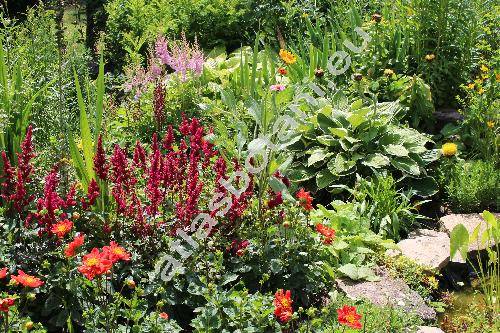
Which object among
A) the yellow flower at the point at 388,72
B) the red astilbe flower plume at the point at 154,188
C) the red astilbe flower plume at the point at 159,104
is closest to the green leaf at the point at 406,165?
the yellow flower at the point at 388,72

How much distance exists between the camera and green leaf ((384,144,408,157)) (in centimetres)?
470

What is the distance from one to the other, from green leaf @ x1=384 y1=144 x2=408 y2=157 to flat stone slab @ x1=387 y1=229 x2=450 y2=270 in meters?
0.55

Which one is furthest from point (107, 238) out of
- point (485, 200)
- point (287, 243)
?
point (485, 200)

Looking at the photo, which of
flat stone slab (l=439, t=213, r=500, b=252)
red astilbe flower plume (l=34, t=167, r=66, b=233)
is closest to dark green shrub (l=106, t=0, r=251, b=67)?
flat stone slab (l=439, t=213, r=500, b=252)

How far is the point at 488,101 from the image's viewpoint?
505 cm

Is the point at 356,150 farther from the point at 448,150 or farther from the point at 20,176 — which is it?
the point at 20,176

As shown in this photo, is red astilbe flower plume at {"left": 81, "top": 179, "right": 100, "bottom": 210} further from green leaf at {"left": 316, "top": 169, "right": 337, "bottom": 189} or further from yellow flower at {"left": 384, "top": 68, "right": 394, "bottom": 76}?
yellow flower at {"left": 384, "top": 68, "right": 394, "bottom": 76}

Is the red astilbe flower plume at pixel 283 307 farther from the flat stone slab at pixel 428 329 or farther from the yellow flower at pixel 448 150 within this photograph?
the yellow flower at pixel 448 150

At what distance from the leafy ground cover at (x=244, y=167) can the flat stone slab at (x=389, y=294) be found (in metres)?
0.06

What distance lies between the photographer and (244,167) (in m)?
3.75

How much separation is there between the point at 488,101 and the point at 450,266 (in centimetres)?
142

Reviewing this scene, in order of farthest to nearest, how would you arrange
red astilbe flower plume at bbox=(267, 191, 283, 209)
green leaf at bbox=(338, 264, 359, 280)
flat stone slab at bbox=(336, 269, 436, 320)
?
green leaf at bbox=(338, 264, 359, 280) < flat stone slab at bbox=(336, 269, 436, 320) < red astilbe flower plume at bbox=(267, 191, 283, 209)

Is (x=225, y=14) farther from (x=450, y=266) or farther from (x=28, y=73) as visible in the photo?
(x=450, y=266)

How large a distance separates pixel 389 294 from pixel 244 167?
1047 mm
